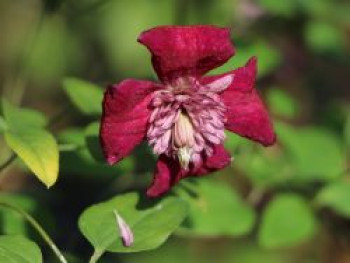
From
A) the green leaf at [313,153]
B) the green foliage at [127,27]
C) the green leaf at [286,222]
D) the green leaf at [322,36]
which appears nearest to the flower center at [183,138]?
the green leaf at [286,222]

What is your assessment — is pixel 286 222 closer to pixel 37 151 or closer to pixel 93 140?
pixel 93 140

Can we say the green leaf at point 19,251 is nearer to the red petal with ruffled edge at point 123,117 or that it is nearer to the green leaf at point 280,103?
the red petal with ruffled edge at point 123,117

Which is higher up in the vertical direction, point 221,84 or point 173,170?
point 221,84

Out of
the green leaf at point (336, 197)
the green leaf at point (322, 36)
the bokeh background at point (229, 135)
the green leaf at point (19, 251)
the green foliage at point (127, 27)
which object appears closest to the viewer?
the green leaf at point (19, 251)

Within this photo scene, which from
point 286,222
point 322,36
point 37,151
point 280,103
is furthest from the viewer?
point 322,36

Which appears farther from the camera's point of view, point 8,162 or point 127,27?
point 127,27

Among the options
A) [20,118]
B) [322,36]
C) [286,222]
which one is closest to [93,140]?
[20,118]

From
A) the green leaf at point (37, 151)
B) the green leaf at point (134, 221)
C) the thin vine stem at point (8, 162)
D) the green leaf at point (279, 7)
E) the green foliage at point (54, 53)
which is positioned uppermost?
the green leaf at point (37, 151)

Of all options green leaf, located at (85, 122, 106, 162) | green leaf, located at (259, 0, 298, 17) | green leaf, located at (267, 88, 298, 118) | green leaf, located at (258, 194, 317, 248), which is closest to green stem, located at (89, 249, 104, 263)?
green leaf, located at (85, 122, 106, 162)
